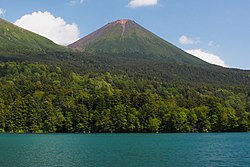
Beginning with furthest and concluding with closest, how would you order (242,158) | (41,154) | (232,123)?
(232,123)
(41,154)
(242,158)

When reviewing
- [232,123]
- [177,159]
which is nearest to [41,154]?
[177,159]

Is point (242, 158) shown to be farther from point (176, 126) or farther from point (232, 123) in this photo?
point (232, 123)

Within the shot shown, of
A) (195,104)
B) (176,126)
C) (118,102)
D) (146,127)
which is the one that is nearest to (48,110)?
(118,102)

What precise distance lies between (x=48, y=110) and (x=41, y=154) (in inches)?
2782

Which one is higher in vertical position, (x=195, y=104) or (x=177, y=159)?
(x=195, y=104)

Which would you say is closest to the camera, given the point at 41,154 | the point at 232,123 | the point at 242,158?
the point at 242,158

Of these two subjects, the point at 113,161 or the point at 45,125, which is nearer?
the point at 113,161

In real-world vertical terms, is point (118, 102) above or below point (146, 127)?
above

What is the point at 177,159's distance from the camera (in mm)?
54156

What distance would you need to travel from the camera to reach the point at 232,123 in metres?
138

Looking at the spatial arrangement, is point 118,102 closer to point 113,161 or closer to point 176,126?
point 176,126

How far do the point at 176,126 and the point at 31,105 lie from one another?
4818 centimetres

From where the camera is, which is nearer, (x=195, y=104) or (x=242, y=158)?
(x=242, y=158)

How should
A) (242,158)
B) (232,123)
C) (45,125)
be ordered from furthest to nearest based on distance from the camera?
(232,123) < (45,125) < (242,158)
